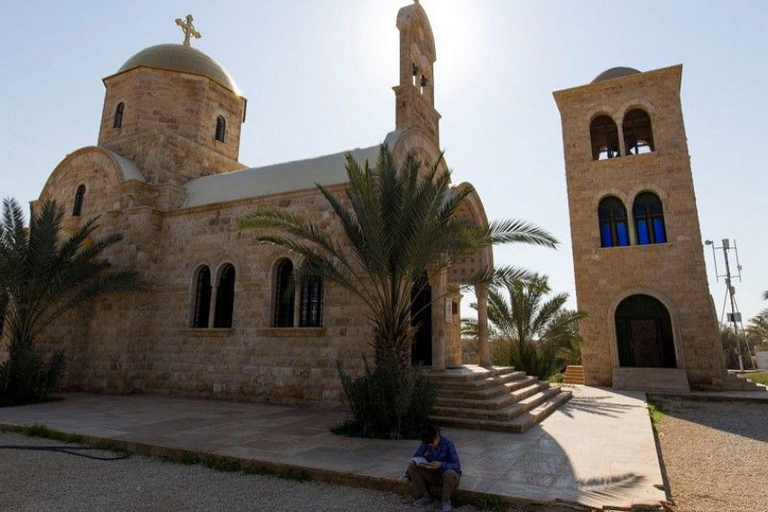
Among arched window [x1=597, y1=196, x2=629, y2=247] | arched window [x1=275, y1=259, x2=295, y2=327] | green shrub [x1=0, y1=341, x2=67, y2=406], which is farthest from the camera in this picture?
arched window [x1=597, y1=196, x2=629, y2=247]

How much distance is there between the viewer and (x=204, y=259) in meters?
10.9

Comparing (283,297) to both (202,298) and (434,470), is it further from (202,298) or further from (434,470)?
(434,470)

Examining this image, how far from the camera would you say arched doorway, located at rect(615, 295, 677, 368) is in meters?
13.7

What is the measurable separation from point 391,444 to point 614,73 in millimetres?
16292

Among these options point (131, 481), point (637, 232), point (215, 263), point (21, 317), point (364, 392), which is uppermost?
point (637, 232)

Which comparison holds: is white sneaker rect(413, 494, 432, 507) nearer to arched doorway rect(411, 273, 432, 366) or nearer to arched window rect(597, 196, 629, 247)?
Answer: arched doorway rect(411, 273, 432, 366)

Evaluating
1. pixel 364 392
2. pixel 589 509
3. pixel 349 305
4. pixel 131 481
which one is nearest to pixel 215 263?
pixel 349 305

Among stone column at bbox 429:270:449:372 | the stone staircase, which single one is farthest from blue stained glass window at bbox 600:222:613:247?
stone column at bbox 429:270:449:372

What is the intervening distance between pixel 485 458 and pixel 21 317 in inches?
428

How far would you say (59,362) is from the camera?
9945mm

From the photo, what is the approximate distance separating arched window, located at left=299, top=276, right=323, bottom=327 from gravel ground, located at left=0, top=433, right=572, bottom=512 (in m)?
4.73

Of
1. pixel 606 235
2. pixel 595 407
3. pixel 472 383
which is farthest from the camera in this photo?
pixel 606 235

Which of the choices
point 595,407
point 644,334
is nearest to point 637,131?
point 644,334

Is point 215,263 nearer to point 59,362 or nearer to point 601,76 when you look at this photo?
point 59,362
